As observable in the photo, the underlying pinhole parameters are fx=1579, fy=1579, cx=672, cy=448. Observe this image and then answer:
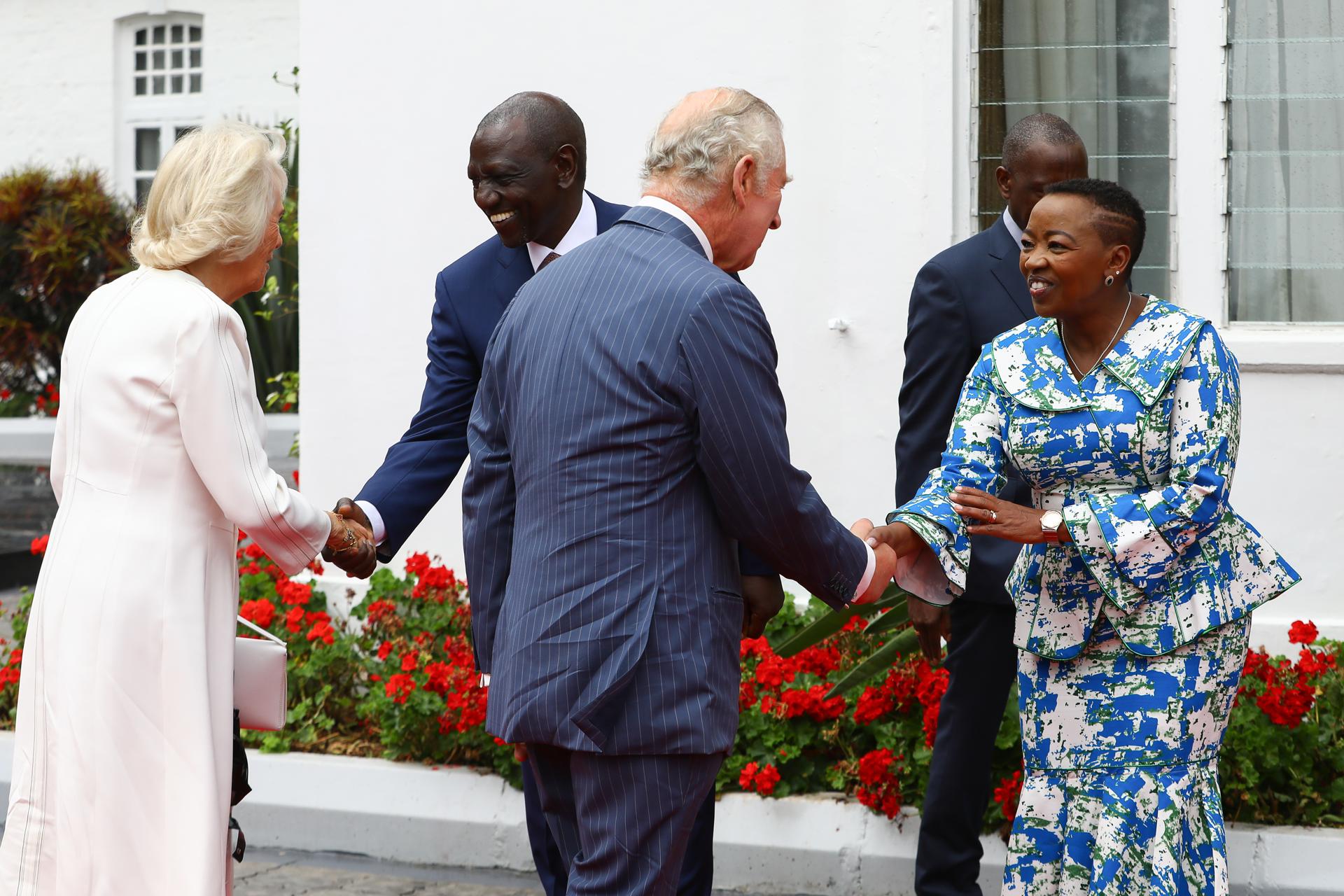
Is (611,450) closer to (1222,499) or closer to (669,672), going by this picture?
(669,672)

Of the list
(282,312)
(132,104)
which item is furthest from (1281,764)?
(132,104)

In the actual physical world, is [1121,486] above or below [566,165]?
below

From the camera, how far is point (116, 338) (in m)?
3.14

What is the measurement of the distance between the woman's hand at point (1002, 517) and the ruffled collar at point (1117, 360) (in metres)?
0.23

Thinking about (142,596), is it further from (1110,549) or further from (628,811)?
(1110,549)

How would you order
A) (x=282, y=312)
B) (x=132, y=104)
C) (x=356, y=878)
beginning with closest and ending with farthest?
(x=356, y=878) → (x=282, y=312) → (x=132, y=104)

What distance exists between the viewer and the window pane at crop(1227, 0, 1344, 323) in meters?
5.89

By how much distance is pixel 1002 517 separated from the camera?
11.1ft

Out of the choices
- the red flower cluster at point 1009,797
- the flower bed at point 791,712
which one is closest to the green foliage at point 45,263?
the flower bed at point 791,712

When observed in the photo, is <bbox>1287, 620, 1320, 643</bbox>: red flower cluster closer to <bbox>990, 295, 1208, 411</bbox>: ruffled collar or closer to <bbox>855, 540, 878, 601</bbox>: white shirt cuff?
<bbox>990, 295, 1208, 411</bbox>: ruffled collar

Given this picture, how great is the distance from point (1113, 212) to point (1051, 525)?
714mm

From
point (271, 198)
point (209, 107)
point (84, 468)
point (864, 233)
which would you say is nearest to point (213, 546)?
point (84, 468)

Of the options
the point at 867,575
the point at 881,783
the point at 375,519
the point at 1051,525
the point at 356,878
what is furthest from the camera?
the point at 356,878

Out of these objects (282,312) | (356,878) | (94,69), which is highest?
(94,69)
